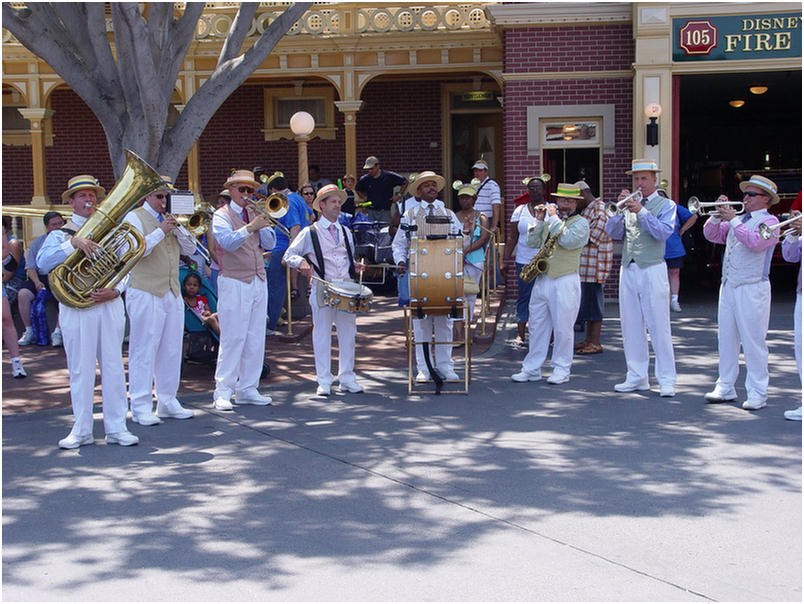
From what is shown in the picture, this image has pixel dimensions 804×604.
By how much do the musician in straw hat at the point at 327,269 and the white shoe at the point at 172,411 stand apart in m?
1.29

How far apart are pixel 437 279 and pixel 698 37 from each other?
7535 millimetres

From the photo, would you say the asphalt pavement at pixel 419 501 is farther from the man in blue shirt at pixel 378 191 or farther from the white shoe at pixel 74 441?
the man in blue shirt at pixel 378 191

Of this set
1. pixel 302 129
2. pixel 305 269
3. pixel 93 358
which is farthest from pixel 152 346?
pixel 302 129

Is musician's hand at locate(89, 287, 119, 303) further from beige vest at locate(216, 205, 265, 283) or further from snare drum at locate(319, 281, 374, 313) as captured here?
snare drum at locate(319, 281, 374, 313)

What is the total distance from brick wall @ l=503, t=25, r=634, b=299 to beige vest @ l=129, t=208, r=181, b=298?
25.1 feet

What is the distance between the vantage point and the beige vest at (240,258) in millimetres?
8445

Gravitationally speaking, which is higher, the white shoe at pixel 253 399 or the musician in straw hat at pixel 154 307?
the musician in straw hat at pixel 154 307

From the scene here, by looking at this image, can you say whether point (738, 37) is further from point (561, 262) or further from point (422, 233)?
point (422, 233)

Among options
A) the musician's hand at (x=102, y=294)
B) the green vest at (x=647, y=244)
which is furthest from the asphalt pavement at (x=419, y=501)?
the green vest at (x=647, y=244)

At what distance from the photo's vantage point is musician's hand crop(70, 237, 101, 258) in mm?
7059

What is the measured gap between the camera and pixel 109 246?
24.1 feet

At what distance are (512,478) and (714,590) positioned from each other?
194 cm

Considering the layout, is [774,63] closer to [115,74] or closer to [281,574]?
[115,74]

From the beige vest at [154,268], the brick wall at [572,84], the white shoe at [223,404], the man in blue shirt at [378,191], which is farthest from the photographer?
the man in blue shirt at [378,191]
